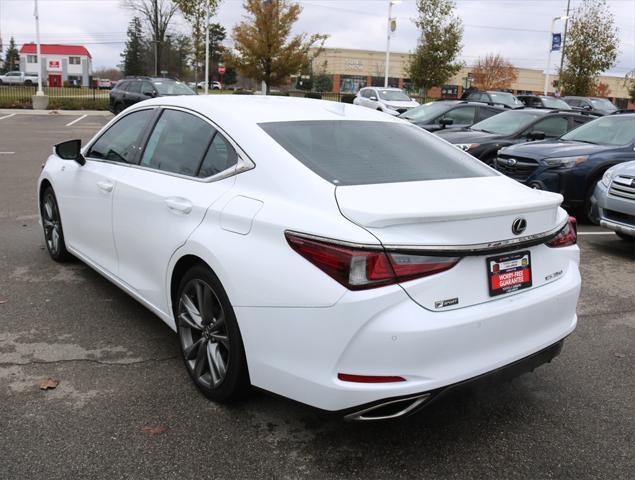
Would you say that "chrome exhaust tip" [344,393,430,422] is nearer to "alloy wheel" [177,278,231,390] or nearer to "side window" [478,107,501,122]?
"alloy wheel" [177,278,231,390]

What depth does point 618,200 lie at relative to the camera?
262 inches

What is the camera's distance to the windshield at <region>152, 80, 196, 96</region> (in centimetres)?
2261

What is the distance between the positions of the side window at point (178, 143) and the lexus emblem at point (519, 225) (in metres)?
1.72

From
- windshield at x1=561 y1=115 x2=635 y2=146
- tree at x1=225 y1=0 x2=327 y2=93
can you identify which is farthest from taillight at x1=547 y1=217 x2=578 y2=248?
tree at x1=225 y1=0 x2=327 y2=93

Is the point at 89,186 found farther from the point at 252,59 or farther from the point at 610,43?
the point at 610,43

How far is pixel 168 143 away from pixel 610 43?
3887 cm

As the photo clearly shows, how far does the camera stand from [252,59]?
35438mm

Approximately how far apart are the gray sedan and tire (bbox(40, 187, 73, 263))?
5.67 metres

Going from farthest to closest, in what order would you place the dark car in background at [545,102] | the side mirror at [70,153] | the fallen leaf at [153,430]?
the dark car in background at [545,102] < the side mirror at [70,153] < the fallen leaf at [153,430]

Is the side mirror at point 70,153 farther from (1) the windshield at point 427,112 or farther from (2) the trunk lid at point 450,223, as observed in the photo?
(1) the windshield at point 427,112

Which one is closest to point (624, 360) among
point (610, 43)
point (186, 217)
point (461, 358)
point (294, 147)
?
point (461, 358)

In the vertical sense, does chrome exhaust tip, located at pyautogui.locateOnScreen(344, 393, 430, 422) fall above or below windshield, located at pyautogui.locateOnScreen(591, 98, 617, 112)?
below

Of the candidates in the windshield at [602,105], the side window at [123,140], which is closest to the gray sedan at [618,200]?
the side window at [123,140]

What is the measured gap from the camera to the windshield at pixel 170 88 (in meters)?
22.6
